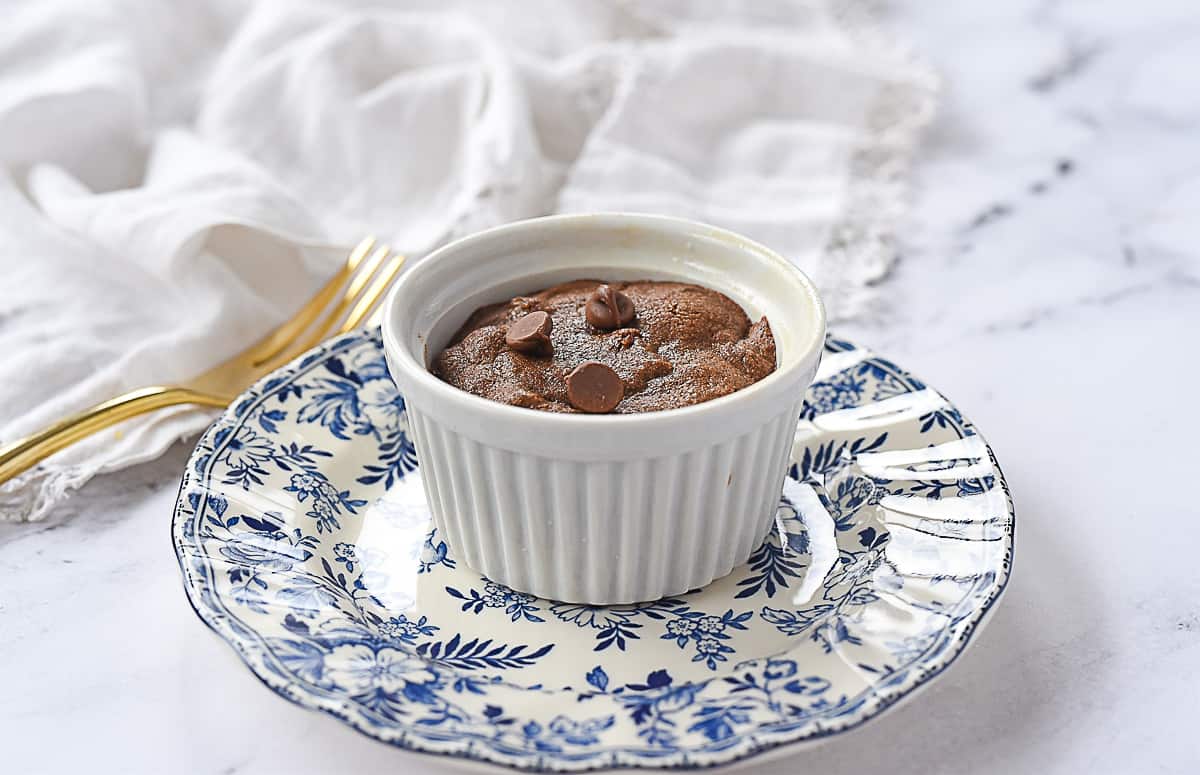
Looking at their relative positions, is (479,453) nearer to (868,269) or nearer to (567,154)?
(868,269)

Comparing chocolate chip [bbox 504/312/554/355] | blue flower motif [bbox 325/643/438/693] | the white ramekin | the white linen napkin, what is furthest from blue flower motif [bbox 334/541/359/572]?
the white linen napkin

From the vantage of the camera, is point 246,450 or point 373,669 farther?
point 246,450

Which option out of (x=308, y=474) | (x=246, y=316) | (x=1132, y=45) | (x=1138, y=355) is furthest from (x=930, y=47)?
(x=308, y=474)

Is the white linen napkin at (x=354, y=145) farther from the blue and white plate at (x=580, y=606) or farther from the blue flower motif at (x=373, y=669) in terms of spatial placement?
the blue flower motif at (x=373, y=669)

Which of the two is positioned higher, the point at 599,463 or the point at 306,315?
the point at 599,463

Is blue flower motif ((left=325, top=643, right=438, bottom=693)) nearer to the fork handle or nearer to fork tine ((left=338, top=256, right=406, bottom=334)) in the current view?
the fork handle

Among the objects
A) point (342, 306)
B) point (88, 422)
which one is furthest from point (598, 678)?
point (342, 306)

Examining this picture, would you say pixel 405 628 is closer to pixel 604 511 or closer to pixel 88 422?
pixel 604 511
